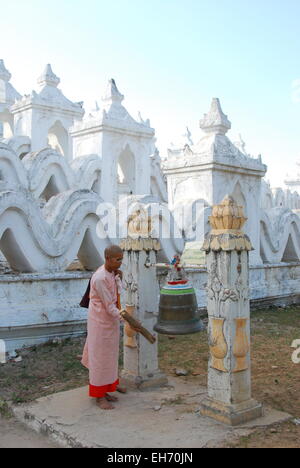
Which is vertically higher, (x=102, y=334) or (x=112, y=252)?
(x=112, y=252)

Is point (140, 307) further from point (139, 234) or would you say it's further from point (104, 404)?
point (104, 404)

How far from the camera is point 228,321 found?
3.68m

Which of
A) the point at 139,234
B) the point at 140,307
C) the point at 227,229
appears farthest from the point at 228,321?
the point at 139,234

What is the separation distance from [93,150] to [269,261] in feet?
15.9

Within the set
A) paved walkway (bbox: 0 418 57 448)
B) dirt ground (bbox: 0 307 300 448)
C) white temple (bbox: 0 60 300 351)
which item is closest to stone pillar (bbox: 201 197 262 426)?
dirt ground (bbox: 0 307 300 448)

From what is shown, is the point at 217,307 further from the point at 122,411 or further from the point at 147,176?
the point at 147,176

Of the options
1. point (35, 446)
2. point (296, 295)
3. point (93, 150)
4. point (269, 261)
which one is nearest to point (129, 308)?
point (35, 446)

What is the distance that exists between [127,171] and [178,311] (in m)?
9.12

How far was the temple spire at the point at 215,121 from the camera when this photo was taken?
8.31 metres

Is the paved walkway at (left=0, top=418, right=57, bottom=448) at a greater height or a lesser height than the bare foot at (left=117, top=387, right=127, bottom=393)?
lesser

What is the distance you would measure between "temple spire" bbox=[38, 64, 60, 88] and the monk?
1043 cm

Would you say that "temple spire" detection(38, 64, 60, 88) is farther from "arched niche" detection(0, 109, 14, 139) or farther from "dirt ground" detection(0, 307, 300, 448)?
"dirt ground" detection(0, 307, 300, 448)

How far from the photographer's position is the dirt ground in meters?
3.69

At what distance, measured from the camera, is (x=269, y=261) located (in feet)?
30.7
